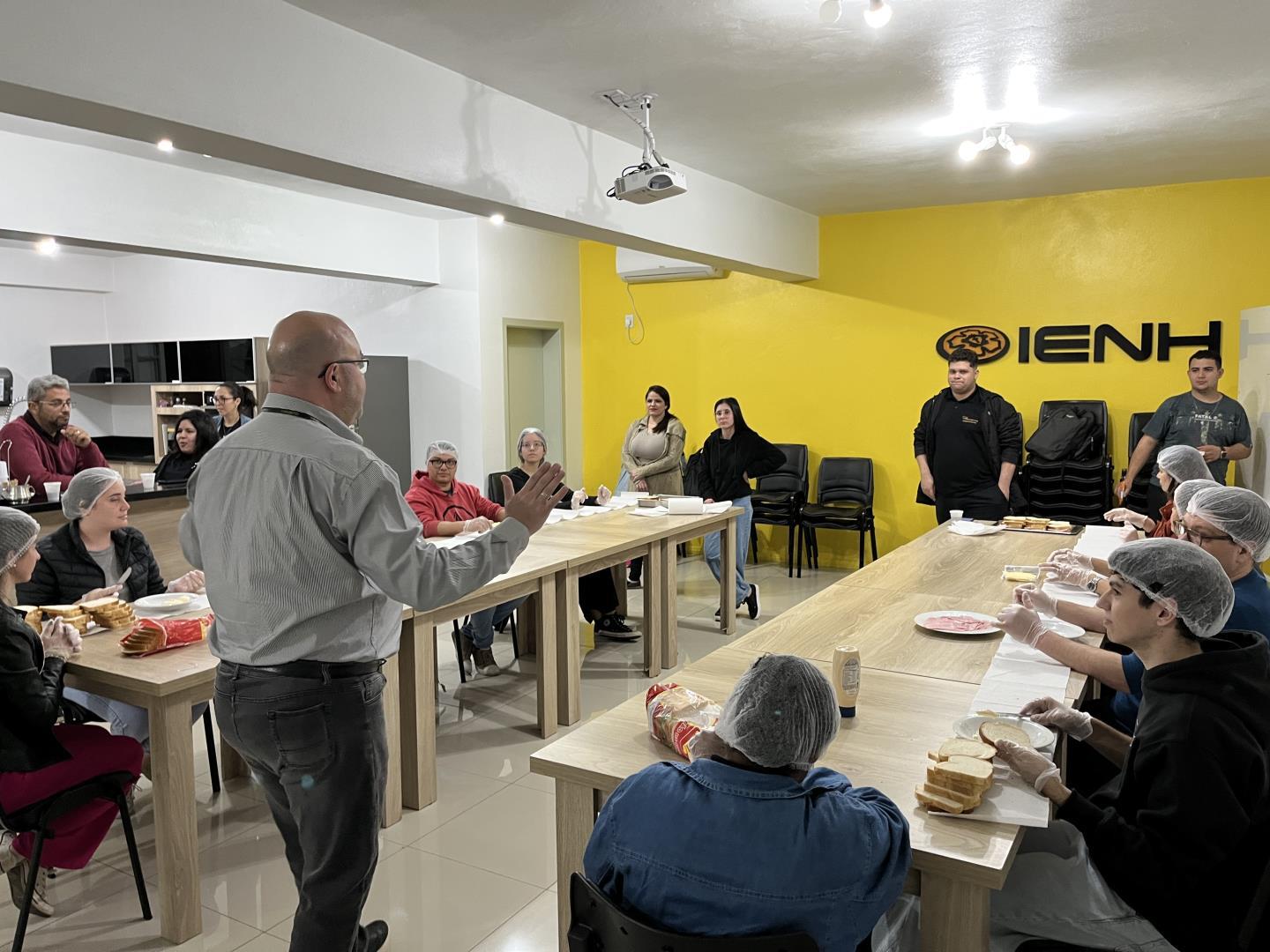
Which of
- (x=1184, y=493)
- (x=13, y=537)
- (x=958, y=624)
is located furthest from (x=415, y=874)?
(x=1184, y=493)

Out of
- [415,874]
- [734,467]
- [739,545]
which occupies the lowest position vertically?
[415,874]

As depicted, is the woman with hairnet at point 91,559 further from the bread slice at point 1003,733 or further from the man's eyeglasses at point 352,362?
the bread slice at point 1003,733

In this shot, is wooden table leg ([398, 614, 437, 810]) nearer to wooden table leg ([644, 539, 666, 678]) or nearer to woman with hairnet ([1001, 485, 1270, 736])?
wooden table leg ([644, 539, 666, 678])

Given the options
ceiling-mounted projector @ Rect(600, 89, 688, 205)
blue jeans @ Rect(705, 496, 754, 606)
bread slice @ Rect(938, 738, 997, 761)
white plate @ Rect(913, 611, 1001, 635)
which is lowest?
blue jeans @ Rect(705, 496, 754, 606)

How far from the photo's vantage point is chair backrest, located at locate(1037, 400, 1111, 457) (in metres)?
6.67

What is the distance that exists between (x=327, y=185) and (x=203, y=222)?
83 cm

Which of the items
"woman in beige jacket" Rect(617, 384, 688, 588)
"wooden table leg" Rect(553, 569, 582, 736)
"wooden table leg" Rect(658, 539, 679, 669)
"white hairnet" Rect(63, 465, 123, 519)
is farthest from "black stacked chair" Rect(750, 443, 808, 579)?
"white hairnet" Rect(63, 465, 123, 519)

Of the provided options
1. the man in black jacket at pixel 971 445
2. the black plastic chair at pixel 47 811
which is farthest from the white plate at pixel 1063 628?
the man in black jacket at pixel 971 445

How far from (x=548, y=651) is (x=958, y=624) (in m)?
1.90

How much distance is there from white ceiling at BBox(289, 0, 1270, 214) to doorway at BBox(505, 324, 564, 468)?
3.20m

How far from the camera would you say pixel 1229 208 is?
6352 mm

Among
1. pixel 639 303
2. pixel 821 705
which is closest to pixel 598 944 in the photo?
pixel 821 705

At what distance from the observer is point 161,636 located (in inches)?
109

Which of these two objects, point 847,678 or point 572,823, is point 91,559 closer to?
point 572,823
